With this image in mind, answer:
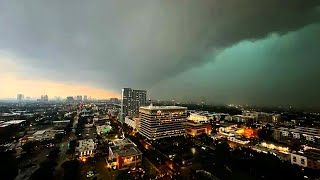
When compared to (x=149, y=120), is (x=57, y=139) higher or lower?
lower

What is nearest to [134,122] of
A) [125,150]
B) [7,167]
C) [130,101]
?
[130,101]

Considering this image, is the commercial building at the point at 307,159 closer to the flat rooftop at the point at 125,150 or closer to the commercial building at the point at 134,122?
the flat rooftop at the point at 125,150

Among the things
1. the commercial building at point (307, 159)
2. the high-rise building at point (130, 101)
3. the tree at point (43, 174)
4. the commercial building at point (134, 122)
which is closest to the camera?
the tree at point (43, 174)

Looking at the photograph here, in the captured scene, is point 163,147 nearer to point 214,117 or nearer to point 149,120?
point 149,120

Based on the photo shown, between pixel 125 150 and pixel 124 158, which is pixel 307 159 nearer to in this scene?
pixel 124 158

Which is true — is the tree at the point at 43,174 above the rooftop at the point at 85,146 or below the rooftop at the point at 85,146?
below

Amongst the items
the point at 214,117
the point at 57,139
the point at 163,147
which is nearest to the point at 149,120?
the point at 163,147

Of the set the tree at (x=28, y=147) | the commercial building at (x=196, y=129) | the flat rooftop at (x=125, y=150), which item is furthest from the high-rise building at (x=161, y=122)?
the tree at (x=28, y=147)
